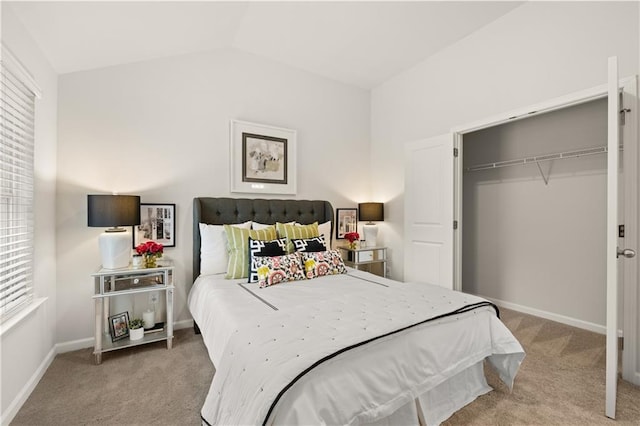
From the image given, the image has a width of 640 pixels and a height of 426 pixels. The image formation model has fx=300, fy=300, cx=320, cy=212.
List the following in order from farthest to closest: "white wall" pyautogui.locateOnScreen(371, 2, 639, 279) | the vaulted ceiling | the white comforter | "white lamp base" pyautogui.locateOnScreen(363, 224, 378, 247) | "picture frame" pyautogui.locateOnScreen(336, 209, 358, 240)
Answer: "picture frame" pyautogui.locateOnScreen(336, 209, 358, 240), "white lamp base" pyautogui.locateOnScreen(363, 224, 378, 247), "white wall" pyautogui.locateOnScreen(371, 2, 639, 279), the vaulted ceiling, the white comforter

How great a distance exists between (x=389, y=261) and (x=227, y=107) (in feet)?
9.51

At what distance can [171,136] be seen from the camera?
310cm

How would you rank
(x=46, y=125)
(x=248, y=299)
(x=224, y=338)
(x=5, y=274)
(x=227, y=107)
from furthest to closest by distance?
(x=227, y=107)
(x=46, y=125)
(x=248, y=299)
(x=5, y=274)
(x=224, y=338)

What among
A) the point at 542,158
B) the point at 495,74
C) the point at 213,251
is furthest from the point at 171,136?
the point at 542,158

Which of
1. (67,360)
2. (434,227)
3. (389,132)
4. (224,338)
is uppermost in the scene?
(389,132)

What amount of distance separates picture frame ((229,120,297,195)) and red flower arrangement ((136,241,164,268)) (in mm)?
1028

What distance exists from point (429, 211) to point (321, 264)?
163 cm

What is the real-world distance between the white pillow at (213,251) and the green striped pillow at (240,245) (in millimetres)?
99

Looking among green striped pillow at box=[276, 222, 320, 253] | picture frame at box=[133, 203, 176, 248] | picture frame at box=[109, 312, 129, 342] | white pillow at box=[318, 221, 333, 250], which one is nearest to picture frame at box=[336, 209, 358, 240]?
white pillow at box=[318, 221, 333, 250]

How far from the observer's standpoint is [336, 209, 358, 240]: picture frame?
13.8 ft

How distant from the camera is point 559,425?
173 centimetres

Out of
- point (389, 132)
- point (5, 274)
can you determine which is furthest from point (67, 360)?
point (389, 132)

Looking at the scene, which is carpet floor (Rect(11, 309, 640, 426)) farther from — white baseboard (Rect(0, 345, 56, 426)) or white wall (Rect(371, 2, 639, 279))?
white wall (Rect(371, 2, 639, 279))

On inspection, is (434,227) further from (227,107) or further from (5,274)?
(5,274)
